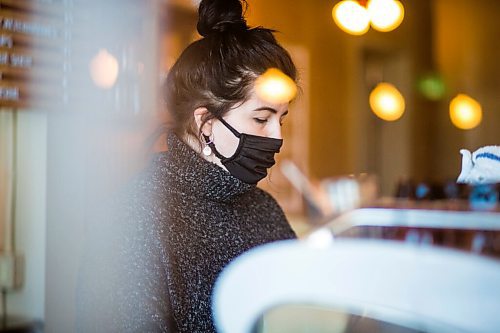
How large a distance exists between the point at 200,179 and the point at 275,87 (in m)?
0.22

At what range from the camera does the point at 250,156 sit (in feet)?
3.57

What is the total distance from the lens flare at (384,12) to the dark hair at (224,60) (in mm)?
172

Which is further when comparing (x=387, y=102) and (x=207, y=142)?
(x=387, y=102)

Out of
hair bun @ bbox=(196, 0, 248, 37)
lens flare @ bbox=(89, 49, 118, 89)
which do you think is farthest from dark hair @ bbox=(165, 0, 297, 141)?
lens flare @ bbox=(89, 49, 118, 89)

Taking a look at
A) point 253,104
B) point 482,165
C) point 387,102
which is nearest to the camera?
point 482,165

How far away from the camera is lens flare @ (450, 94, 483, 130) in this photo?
1070mm

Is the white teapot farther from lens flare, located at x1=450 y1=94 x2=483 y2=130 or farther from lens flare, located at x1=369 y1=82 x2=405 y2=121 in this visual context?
lens flare, located at x1=369 y1=82 x2=405 y2=121

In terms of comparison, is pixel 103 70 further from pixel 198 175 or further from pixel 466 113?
pixel 466 113

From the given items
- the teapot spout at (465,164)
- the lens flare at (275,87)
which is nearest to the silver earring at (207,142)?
the lens flare at (275,87)

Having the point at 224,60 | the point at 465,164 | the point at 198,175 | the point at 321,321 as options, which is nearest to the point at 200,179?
the point at 198,175

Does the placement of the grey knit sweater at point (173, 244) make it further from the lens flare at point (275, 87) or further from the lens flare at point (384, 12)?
the lens flare at point (384, 12)

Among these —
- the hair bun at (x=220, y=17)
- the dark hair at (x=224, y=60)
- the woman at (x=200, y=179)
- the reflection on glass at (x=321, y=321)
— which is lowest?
the reflection on glass at (x=321, y=321)

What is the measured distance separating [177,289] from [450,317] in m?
0.53

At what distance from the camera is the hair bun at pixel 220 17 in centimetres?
112
